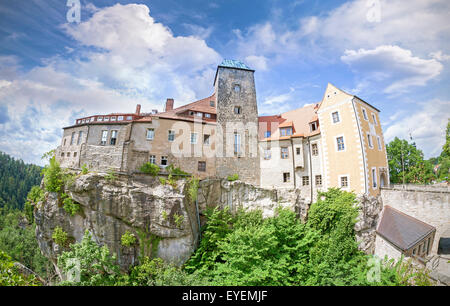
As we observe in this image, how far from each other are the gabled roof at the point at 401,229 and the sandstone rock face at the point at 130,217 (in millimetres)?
15477

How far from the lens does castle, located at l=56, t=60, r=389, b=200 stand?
60.3ft

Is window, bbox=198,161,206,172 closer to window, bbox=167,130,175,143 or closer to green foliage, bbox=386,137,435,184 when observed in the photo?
window, bbox=167,130,175,143

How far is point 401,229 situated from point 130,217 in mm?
21146

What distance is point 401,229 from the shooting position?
591 inches

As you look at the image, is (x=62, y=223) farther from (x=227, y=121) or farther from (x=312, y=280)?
(x=312, y=280)

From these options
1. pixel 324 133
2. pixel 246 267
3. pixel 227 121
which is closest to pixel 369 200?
pixel 324 133

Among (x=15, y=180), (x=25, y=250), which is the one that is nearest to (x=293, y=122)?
(x=25, y=250)

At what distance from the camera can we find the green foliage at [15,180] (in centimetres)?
7522

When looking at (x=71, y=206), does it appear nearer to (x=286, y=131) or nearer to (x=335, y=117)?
(x=286, y=131)

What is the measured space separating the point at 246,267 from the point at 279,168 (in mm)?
10457

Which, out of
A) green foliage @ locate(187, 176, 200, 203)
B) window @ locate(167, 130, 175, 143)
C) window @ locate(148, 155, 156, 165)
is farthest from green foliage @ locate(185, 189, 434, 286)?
window @ locate(167, 130, 175, 143)

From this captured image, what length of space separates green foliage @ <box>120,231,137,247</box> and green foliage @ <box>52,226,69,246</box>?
5486mm

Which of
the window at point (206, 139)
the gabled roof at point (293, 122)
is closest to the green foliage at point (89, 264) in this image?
the window at point (206, 139)

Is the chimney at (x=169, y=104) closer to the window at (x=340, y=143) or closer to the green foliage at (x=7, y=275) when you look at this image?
the window at (x=340, y=143)
